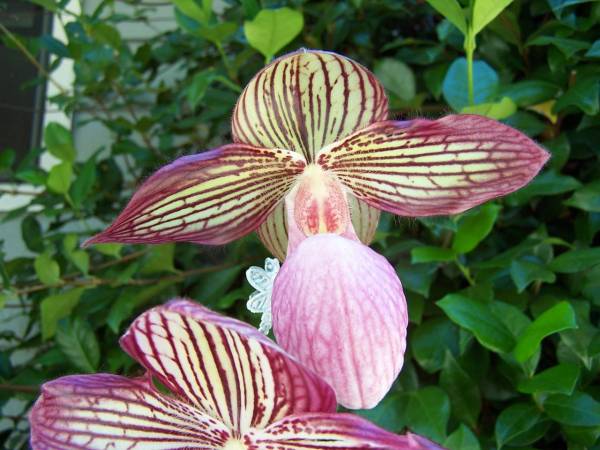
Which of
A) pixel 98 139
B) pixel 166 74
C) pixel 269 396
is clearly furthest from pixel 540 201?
pixel 98 139

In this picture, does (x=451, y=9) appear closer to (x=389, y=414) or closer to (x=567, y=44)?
(x=567, y=44)

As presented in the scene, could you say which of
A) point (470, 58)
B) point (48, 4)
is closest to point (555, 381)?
point (470, 58)

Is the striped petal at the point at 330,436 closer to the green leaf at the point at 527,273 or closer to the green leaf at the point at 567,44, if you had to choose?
the green leaf at the point at 527,273

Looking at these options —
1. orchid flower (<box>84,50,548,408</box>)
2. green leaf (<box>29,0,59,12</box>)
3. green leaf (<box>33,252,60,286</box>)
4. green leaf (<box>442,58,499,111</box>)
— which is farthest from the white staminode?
green leaf (<box>29,0,59,12</box>)

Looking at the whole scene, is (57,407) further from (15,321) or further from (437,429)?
(15,321)

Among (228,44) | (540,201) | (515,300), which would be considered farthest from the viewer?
(228,44)

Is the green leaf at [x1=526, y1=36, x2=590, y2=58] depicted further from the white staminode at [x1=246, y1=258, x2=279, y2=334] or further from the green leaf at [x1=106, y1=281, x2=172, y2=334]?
the green leaf at [x1=106, y1=281, x2=172, y2=334]
